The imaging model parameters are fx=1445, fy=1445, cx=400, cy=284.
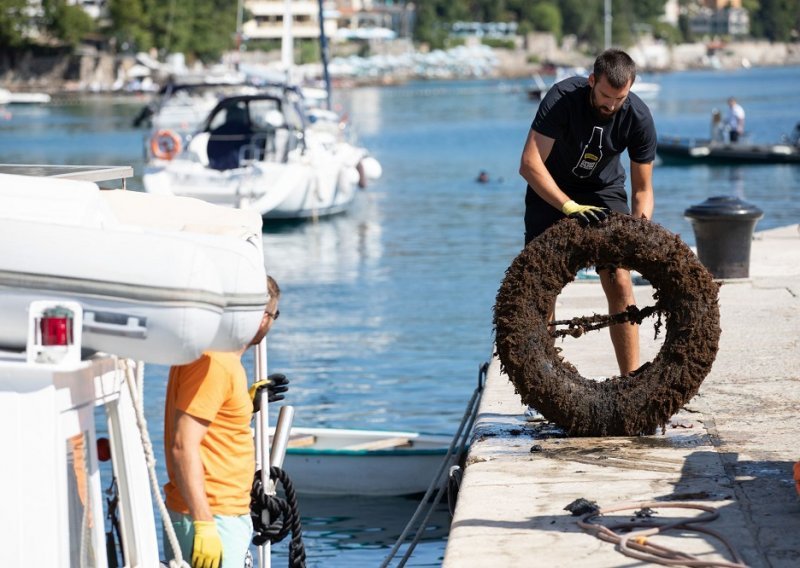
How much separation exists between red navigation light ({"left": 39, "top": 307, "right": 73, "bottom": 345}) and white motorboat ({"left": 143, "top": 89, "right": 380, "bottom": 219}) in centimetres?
2257

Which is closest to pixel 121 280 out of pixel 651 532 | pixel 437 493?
pixel 651 532

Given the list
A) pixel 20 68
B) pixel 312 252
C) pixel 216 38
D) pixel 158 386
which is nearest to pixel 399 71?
pixel 216 38

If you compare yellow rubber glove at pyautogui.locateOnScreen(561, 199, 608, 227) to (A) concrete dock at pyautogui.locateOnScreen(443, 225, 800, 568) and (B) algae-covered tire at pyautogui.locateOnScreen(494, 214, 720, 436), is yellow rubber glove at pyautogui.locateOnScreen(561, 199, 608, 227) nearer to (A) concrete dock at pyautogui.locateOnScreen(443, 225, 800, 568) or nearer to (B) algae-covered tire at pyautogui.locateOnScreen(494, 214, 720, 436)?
(B) algae-covered tire at pyautogui.locateOnScreen(494, 214, 720, 436)

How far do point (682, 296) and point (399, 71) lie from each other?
583 feet

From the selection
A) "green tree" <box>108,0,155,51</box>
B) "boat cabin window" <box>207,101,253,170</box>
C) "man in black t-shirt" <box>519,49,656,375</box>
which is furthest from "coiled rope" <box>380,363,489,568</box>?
"green tree" <box>108,0,155,51</box>

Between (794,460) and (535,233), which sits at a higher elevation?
(535,233)

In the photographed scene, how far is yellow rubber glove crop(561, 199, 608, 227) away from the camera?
23.6 feet

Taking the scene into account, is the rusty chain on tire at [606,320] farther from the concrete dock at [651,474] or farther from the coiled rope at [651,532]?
the coiled rope at [651,532]

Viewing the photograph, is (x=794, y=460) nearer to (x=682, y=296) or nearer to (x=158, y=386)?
(x=682, y=296)

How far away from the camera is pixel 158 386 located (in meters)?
14.8

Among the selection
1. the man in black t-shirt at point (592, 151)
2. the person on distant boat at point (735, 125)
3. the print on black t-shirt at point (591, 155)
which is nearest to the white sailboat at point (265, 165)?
the person on distant boat at point (735, 125)

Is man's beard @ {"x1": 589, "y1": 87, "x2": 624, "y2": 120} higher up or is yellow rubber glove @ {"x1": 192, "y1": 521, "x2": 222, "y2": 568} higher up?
man's beard @ {"x1": 589, "y1": 87, "x2": 624, "y2": 120}

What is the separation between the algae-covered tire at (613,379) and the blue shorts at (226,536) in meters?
2.36

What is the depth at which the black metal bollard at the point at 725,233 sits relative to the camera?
12.6 m
